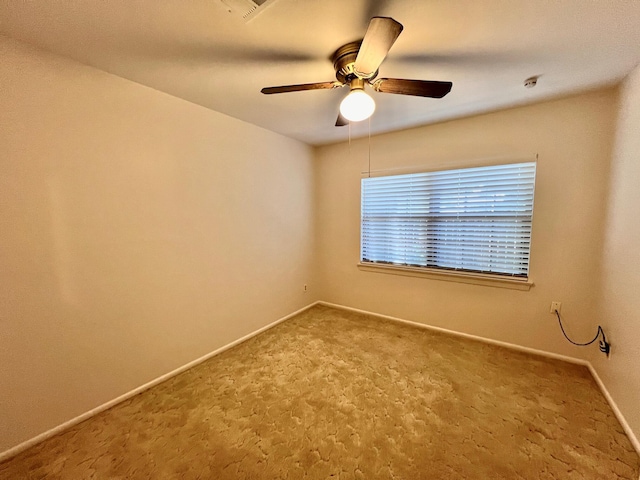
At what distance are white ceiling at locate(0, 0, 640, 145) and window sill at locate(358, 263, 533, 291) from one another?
1.73 meters

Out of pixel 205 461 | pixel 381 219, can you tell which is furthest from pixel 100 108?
pixel 381 219

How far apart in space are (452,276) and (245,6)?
297cm

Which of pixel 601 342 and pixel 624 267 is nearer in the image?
pixel 624 267

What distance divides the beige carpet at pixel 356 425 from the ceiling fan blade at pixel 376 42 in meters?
2.24

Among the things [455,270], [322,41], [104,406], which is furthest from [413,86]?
[104,406]

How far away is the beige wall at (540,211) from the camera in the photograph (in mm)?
2189

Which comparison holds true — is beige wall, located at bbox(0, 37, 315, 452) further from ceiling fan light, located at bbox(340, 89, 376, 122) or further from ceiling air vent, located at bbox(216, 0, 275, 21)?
ceiling fan light, located at bbox(340, 89, 376, 122)

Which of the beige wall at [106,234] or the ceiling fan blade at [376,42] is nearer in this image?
the ceiling fan blade at [376,42]

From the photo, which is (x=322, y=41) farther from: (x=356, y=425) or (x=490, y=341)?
(x=490, y=341)

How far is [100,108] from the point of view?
5.87ft

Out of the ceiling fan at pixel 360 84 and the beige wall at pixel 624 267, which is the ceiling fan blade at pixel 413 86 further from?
the beige wall at pixel 624 267

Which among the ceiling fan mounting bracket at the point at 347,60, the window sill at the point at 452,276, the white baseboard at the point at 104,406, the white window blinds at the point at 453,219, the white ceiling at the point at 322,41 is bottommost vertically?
the white baseboard at the point at 104,406

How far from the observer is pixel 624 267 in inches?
70.2

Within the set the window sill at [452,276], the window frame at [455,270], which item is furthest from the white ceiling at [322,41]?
the window sill at [452,276]
